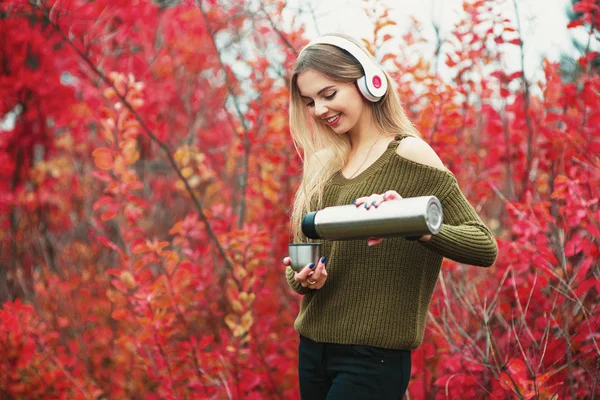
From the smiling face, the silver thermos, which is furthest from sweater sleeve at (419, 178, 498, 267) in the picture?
the smiling face

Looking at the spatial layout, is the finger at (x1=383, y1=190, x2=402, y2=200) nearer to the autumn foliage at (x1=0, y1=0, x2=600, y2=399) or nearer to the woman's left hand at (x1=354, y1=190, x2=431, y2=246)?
the woman's left hand at (x1=354, y1=190, x2=431, y2=246)

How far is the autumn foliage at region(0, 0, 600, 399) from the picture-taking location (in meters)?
2.71

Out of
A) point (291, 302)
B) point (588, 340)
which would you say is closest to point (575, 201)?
point (588, 340)

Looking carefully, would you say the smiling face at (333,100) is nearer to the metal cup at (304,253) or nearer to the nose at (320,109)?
the nose at (320,109)

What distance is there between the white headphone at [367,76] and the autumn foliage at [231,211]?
2.82ft

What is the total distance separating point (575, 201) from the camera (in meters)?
2.53

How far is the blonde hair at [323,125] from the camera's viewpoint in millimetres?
1977

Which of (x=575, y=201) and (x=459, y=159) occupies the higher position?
(x=459, y=159)

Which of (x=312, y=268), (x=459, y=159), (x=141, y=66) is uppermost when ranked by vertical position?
(x=141, y=66)

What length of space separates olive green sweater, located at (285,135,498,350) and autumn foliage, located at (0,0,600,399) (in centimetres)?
45

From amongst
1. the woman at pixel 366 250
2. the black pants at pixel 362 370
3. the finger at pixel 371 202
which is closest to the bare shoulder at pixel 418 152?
the woman at pixel 366 250

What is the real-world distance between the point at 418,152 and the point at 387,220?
0.41 meters

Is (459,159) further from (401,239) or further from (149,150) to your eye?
(149,150)

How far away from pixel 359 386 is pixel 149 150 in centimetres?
464
